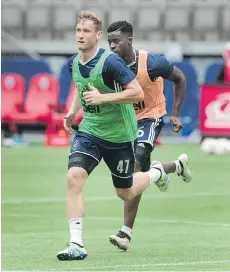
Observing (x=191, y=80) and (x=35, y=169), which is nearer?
(x=35, y=169)

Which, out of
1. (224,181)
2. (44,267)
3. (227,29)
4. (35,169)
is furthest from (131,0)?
(44,267)

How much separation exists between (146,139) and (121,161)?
39.1 inches

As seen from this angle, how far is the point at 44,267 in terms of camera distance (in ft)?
26.7

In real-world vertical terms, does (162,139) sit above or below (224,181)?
below

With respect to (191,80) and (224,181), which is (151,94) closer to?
(224,181)

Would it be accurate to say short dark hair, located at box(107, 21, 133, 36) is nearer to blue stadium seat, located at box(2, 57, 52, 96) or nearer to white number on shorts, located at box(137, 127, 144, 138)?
white number on shorts, located at box(137, 127, 144, 138)

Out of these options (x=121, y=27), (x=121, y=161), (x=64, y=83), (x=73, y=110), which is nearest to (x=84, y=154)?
(x=121, y=161)

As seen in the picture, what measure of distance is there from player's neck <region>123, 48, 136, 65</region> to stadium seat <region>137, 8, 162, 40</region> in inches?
971

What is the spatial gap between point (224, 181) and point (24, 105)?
12505 millimetres

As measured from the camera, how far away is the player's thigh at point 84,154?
8836 millimetres

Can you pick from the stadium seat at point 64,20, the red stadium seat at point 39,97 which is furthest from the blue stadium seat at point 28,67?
the stadium seat at point 64,20

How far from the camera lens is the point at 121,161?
9.08 metres

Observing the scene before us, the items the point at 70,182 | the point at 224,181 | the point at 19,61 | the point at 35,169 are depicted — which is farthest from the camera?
the point at 19,61

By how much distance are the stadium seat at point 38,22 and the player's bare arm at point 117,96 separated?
87.8 ft
